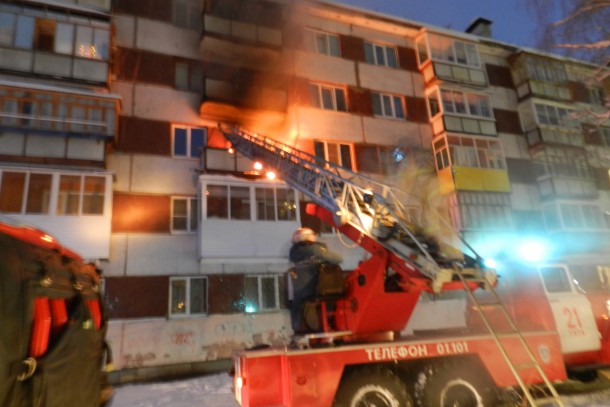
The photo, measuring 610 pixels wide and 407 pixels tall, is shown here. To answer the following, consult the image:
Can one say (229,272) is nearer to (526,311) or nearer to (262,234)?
(262,234)

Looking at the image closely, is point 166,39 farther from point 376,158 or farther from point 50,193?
point 376,158

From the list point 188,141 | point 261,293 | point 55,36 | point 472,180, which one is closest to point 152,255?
point 261,293

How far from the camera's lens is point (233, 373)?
636 centimetres

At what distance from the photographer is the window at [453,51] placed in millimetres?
20141

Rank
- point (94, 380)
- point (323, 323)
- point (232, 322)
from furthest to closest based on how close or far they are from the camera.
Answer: point (232, 322)
point (323, 323)
point (94, 380)

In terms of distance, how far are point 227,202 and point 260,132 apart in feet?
12.0

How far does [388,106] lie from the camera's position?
750 inches

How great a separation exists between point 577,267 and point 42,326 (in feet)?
78.0

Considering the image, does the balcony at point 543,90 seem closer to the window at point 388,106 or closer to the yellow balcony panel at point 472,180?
the yellow balcony panel at point 472,180

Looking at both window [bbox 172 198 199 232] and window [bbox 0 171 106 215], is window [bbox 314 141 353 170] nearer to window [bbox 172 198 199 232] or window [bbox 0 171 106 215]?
window [bbox 172 198 199 232]

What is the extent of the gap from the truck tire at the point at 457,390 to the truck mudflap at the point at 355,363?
0.51ft

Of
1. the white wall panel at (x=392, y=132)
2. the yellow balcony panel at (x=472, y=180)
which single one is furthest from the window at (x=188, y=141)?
the yellow balcony panel at (x=472, y=180)

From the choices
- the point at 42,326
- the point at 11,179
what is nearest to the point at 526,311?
the point at 42,326

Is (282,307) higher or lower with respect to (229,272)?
lower
